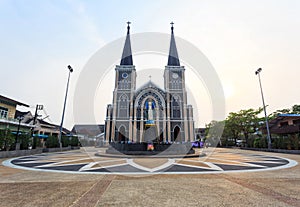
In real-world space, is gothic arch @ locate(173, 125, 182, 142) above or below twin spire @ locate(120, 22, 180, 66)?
below

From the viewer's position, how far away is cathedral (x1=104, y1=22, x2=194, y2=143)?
3828cm

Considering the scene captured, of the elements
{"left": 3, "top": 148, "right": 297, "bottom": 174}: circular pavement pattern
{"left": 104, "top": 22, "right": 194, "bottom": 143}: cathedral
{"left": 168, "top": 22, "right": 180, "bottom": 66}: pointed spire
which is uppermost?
{"left": 168, "top": 22, "right": 180, "bottom": 66}: pointed spire

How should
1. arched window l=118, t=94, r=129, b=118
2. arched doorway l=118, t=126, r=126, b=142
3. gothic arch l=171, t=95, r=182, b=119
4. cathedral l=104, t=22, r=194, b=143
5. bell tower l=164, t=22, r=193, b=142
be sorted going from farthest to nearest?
gothic arch l=171, t=95, r=182, b=119, arched window l=118, t=94, r=129, b=118, bell tower l=164, t=22, r=193, b=142, arched doorway l=118, t=126, r=126, b=142, cathedral l=104, t=22, r=194, b=143

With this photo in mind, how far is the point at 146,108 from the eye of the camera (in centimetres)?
3909

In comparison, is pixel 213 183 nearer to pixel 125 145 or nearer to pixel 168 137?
pixel 125 145

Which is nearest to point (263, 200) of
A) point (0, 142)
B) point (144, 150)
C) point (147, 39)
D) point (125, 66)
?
point (147, 39)

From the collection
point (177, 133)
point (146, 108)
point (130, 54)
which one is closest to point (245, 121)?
point (177, 133)

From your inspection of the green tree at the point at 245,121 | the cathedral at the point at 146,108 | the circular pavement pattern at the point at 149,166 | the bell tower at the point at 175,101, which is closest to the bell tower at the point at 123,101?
the cathedral at the point at 146,108

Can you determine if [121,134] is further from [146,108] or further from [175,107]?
[175,107]

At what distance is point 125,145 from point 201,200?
1172cm

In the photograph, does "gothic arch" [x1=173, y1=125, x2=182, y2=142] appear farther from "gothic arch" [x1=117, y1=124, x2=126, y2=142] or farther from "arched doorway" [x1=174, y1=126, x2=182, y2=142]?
"gothic arch" [x1=117, y1=124, x2=126, y2=142]

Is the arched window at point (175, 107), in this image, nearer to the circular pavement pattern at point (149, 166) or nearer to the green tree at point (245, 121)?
the green tree at point (245, 121)

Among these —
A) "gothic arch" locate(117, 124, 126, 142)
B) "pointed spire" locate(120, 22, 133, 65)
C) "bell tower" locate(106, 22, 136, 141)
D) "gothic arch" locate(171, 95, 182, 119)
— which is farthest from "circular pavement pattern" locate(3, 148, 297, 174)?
"pointed spire" locate(120, 22, 133, 65)

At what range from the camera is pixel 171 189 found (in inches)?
165
